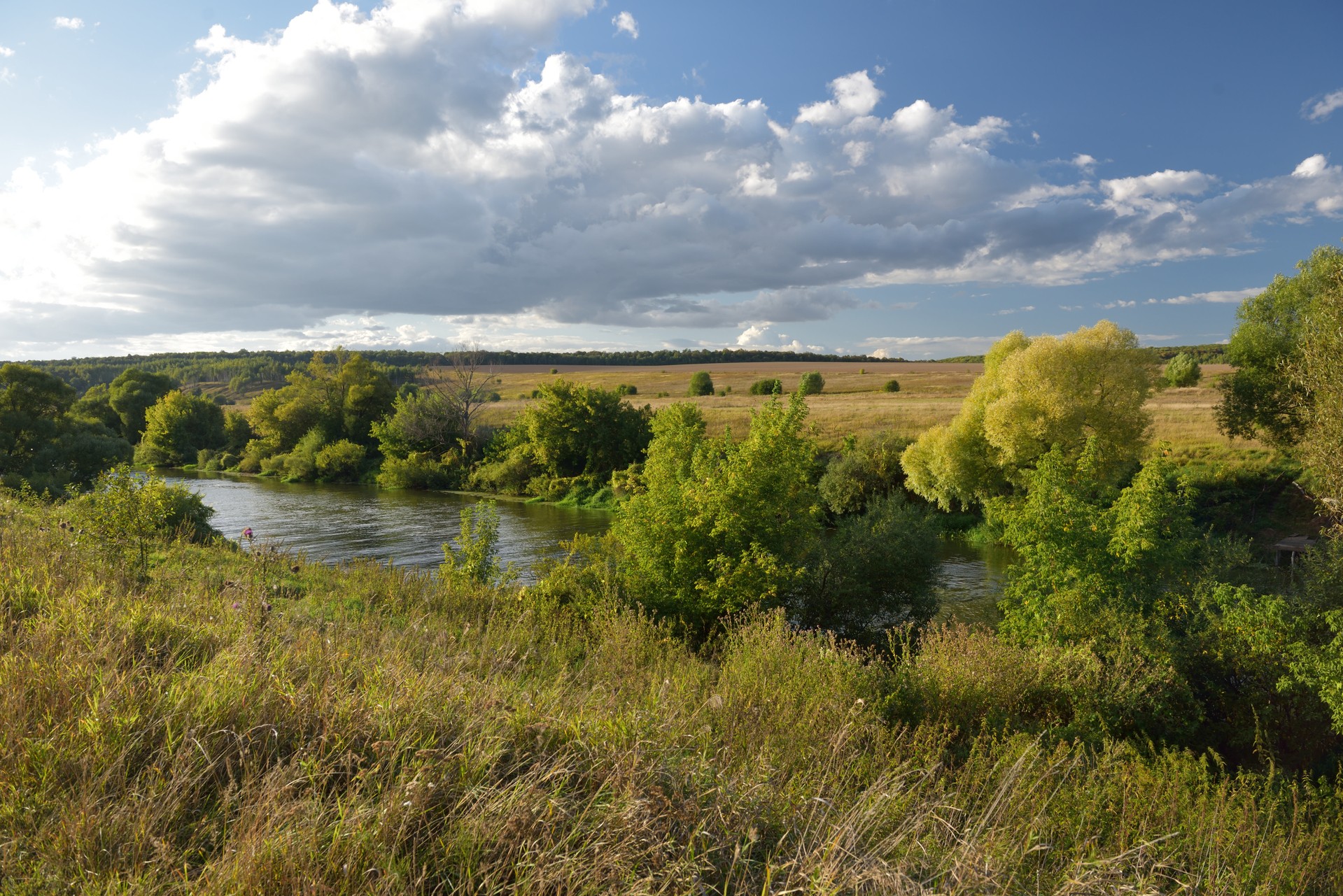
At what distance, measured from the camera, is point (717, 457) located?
59.3 feet

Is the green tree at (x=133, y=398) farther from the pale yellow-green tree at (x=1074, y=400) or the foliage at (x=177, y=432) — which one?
the pale yellow-green tree at (x=1074, y=400)

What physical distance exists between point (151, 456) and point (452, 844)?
79409 mm

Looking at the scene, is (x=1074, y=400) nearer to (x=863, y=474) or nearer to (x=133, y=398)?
(x=863, y=474)

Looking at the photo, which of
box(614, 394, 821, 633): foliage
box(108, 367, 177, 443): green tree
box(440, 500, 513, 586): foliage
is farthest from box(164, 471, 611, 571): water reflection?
box(108, 367, 177, 443): green tree

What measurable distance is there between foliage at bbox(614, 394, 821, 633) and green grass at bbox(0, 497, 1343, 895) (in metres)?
8.92

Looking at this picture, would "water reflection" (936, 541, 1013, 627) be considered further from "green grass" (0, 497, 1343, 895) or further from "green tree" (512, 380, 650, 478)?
"green tree" (512, 380, 650, 478)

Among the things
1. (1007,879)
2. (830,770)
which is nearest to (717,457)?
(830,770)

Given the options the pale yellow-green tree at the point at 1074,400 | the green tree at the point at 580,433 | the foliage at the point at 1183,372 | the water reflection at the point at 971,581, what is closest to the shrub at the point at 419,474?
the green tree at the point at 580,433

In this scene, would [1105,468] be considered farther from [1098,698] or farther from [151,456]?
[151,456]

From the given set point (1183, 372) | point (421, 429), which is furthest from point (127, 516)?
point (1183, 372)

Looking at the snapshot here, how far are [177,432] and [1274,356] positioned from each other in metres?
79.9

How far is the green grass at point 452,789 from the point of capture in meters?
2.92

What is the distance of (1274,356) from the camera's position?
30328 millimetres

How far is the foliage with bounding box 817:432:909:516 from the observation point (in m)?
37.2
